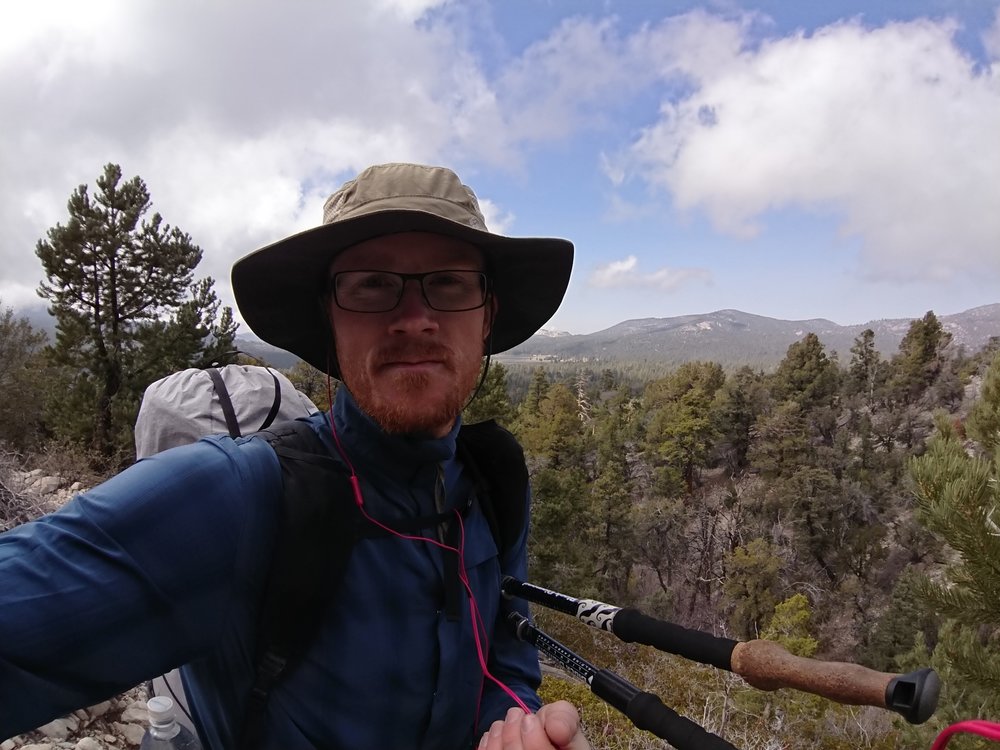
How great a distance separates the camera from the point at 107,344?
12148mm

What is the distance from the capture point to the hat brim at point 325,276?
4.45 ft

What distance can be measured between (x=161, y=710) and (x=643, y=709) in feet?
4.96

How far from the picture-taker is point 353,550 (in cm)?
126

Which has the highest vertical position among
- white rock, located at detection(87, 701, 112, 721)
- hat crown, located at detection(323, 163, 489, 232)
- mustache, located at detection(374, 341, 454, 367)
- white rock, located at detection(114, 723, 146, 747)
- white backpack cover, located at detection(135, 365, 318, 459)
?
hat crown, located at detection(323, 163, 489, 232)

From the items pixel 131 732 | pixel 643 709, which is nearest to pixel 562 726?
pixel 643 709

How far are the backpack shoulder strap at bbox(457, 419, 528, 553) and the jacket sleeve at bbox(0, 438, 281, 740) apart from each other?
0.73 meters

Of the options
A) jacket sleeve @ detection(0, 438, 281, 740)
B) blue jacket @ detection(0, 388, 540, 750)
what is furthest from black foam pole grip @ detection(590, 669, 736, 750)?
jacket sleeve @ detection(0, 438, 281, 740)

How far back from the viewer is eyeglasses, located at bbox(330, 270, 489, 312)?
1395 mm

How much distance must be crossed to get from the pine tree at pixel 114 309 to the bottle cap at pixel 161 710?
11.8 m

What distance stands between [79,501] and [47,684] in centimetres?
30

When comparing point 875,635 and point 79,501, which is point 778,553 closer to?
point 875,635

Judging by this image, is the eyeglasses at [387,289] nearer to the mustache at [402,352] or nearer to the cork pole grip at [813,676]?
the mustache at [402,352]

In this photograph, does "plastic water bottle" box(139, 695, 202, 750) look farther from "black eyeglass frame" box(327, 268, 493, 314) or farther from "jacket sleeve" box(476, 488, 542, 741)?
"black eyeglass frame" box(327, 268, 493, 314)

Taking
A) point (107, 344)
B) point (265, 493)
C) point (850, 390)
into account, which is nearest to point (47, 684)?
point (265, 493)
